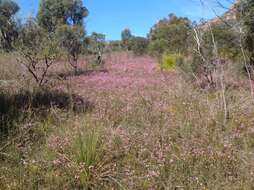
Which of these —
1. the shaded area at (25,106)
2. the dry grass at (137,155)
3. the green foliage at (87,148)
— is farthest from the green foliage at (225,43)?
the green foliage at (87,148)

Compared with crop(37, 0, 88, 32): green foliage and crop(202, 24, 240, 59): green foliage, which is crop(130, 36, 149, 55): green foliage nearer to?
crop(37, 0, 88, 32): green foliage

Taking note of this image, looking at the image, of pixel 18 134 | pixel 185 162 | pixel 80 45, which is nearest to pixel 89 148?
pixel 185 162

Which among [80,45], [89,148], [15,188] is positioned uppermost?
[80,45]

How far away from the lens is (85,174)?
4.27 metres

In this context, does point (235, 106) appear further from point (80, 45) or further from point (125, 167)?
point (80, 45)

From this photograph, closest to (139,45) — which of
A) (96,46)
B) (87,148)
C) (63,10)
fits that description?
(63,10)

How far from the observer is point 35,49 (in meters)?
14.7

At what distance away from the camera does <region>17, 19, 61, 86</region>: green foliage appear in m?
14.6

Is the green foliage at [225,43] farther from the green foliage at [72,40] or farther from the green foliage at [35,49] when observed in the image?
the green foliage at [72,40]

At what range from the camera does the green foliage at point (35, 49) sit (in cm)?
1459

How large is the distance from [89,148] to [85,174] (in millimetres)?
350

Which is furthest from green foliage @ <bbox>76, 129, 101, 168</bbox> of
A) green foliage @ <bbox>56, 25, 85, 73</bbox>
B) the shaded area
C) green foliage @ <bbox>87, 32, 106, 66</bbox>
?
green foliage @ <bbox>87, 32, 106, 66</bbox>

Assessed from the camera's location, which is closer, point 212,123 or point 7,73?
point 212,123

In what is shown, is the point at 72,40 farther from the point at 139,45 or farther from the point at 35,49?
the point at 139,45
